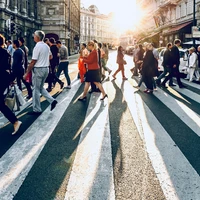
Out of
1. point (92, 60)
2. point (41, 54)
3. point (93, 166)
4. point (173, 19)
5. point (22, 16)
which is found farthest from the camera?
point (173, 19)

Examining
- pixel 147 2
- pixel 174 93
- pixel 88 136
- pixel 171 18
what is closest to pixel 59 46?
pixel 174 93

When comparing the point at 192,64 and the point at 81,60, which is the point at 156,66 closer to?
the point at 81,60

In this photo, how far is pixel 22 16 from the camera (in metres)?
34.0

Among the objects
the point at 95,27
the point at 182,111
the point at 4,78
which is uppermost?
the point at 95,27

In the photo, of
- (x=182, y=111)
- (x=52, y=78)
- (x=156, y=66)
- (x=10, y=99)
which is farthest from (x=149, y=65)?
(x=10, y=99)

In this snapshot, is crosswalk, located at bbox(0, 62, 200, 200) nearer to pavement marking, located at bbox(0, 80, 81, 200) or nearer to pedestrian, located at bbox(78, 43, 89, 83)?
pavement marking, located at bbox(0, 80, 81, 200)

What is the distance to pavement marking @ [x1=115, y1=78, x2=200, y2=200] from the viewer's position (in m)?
2.93

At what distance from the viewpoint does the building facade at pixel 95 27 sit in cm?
10525

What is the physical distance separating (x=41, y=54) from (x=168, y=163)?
3.89 meters

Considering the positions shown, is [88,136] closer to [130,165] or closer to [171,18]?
[130,165]

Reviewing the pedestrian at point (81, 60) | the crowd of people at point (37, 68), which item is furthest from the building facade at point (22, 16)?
the crowd of people at point (37, 68)

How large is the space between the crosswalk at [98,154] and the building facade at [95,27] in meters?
95.2

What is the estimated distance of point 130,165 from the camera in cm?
358

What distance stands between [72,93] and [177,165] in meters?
6.31
